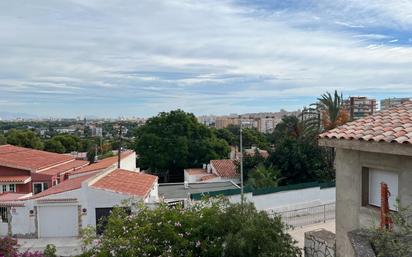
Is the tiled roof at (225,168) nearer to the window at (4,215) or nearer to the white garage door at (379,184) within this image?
the window at (4,215)

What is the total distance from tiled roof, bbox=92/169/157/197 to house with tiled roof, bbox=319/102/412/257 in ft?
48.0

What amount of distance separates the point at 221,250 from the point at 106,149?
7385cm

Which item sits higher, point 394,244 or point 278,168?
point 394,244

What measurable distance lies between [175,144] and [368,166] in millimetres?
38934

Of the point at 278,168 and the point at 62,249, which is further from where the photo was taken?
Answer: the point at 278,168

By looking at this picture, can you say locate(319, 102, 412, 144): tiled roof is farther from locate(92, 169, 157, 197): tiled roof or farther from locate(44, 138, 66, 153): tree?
locate(44, 138, 66, 153): tree

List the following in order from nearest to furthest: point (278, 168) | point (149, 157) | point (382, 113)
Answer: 1. point (382, 113)
2. point (278, 168)
3. point (149, 157)

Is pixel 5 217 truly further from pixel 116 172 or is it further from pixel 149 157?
pixel 149 157

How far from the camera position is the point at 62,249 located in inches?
766

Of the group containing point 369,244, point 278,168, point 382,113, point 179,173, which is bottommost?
point 179,173

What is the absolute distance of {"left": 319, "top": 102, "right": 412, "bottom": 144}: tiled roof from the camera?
757 cm

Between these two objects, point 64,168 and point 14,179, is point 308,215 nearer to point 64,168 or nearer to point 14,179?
point 14,179

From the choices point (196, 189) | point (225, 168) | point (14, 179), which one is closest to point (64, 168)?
point (14, 179)

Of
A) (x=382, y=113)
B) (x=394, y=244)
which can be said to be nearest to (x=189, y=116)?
(x=382, y=113)
